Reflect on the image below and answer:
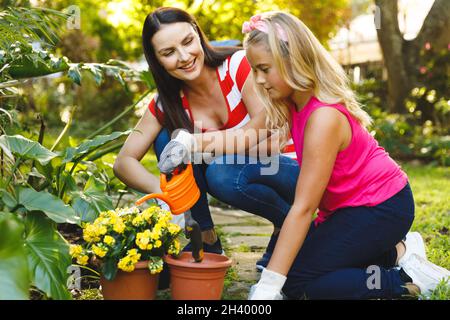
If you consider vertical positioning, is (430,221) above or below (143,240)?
below

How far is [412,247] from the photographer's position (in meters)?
2.15

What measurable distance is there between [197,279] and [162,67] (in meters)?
0.95

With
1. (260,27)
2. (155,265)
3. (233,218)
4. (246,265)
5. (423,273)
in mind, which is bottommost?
(233,218)

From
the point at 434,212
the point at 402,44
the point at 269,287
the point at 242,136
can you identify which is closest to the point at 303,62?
the point at 242,136

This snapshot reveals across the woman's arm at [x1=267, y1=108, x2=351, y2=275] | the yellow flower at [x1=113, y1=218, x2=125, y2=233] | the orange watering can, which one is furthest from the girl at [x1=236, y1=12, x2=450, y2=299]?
the yellow flower at [x1=113, y1=218, x2=125, y2=233]

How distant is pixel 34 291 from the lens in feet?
6.57

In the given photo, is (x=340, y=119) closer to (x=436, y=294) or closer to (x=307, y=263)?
(x=307, y=263)

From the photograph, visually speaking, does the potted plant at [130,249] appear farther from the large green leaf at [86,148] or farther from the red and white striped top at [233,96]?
the red and white striped top at [233,96]

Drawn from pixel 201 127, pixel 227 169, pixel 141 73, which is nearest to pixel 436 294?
pixel 227 169

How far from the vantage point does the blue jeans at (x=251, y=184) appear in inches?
91.7

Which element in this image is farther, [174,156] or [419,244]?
[419,244]

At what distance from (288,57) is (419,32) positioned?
16.8 ft

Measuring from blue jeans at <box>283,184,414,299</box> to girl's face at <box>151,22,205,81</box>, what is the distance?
0.77 meters

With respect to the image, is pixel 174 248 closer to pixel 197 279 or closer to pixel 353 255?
pixel 197 279
